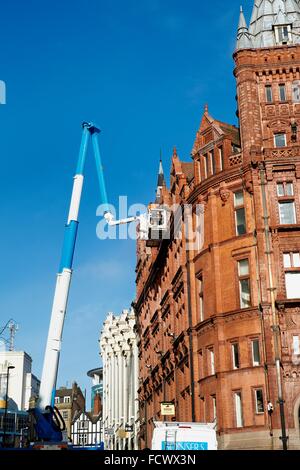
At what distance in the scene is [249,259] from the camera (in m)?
Answer: 47.7

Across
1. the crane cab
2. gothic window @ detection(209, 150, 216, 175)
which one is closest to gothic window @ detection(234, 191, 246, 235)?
gothic window @ detection(209, 150, 216, 175)

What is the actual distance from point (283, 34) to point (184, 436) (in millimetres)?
40636

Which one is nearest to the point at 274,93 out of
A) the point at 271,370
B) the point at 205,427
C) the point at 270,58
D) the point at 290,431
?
the point at 270,58

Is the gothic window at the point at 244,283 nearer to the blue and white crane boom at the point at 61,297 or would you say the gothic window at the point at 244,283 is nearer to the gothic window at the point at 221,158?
the gothic window at the point at 221,158

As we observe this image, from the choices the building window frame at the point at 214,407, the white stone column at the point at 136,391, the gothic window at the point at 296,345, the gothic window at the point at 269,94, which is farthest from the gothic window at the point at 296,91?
the white stone column at the point at 136,391

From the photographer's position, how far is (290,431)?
139 feet

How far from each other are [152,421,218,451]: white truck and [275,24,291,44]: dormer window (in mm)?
38897

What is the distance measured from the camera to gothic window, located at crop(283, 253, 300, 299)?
1834 inches

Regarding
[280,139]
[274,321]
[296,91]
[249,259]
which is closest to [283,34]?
[296,91]

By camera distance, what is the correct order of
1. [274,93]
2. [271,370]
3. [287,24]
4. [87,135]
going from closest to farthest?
1. [87,135]
2. [271,370]
3. [274,93]
4. [287,24]

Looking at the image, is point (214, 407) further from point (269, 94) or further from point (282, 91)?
point (282, 91)
